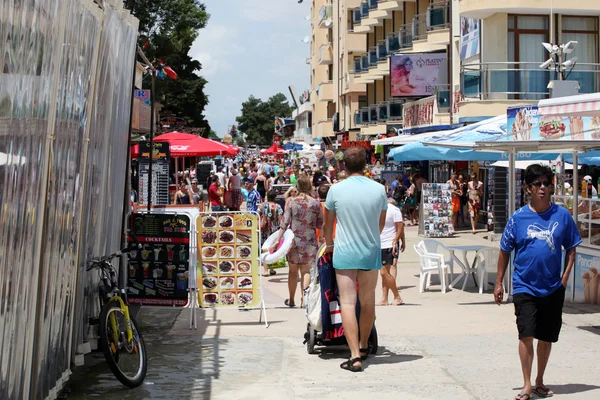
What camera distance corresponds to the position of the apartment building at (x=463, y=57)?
85.9 ft

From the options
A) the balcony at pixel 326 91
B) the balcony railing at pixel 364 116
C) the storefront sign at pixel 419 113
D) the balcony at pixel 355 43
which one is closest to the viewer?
the storefront sign at pixel 419 113

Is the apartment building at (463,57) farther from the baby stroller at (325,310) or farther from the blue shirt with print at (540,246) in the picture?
the blue shirt with print at (540,246)

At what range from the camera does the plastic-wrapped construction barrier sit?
4574 millimetres

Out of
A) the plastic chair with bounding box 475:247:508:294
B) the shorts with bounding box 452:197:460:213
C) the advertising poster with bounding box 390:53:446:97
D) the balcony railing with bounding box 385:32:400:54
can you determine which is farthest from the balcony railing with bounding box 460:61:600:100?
the balcony railing with bounding box 385:32:400:54

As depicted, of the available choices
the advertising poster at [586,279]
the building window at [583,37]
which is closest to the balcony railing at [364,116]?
the building window at [583,37]

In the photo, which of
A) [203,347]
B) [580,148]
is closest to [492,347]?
[203,347]

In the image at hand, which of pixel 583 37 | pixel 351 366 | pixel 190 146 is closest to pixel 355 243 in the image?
pixel 351 366

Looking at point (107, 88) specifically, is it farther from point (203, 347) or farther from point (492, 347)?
point (492, 347)

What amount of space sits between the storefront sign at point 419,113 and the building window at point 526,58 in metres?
5.87

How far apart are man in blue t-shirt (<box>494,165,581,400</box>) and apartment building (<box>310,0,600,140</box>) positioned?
19280 millimetres

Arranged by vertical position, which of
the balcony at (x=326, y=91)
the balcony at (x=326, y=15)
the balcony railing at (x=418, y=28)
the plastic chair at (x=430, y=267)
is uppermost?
the balcony at (x=326, y=15)

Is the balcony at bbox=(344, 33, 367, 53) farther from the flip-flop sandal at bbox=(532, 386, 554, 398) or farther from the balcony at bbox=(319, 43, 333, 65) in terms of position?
the flip-flop sandal at bbox=(532, 386, 554, 398)

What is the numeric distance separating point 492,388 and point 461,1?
848 inches

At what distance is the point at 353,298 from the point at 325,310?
21.6 inches
